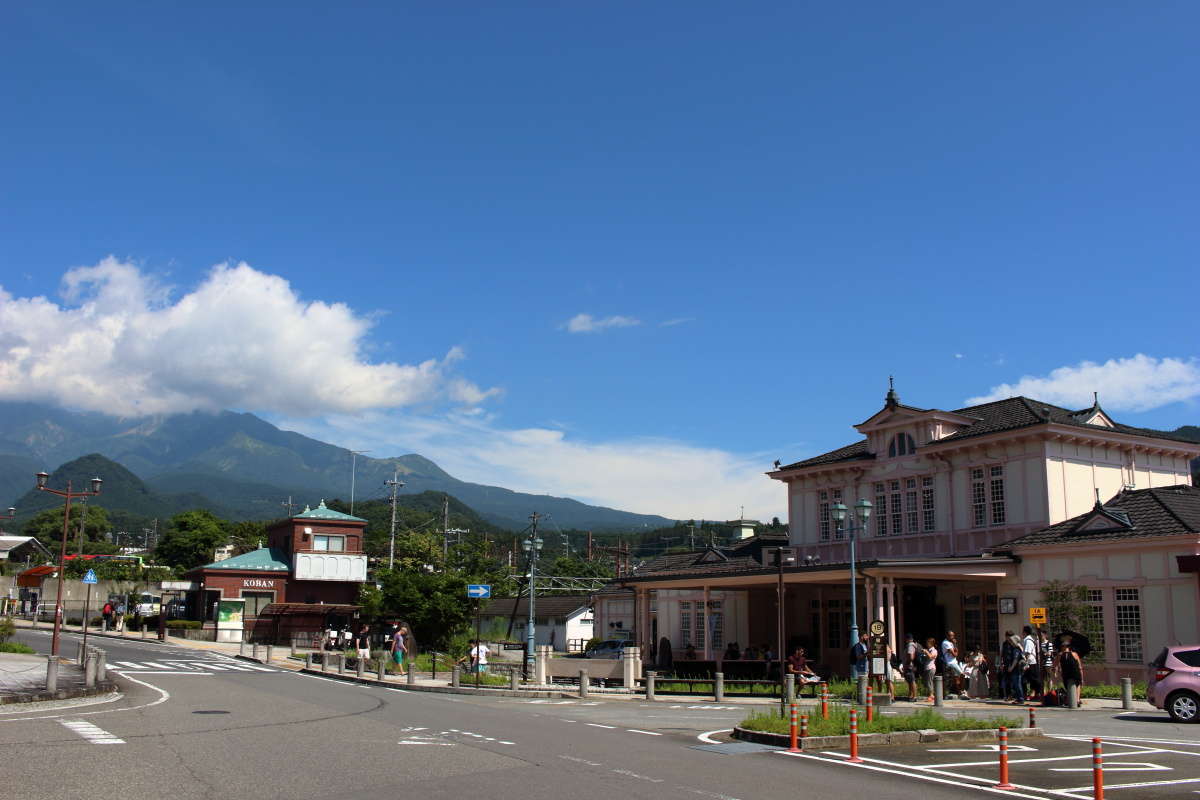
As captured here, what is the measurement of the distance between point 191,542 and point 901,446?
94.2m

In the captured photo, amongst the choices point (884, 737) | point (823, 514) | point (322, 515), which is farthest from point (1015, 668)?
point (322, 515)

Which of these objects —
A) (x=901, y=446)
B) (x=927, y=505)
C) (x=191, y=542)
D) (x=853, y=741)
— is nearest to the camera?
(x=853, y=741)

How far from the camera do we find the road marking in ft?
44.8

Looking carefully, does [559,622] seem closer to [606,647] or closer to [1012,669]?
[606,647]

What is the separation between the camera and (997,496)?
111ft

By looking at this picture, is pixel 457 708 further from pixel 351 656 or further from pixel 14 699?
pixel 351 656

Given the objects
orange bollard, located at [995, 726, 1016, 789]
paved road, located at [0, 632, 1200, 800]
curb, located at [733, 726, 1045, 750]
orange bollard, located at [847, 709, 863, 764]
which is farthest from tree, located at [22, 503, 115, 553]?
orange bollard, located at [995, 726, 1016, 789]

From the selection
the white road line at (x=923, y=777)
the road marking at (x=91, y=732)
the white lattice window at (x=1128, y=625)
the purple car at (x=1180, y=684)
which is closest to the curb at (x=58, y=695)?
the road marking at (x=91, y=732)

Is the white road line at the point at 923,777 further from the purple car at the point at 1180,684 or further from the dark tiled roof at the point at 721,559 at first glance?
the dark tiled roof at the point at 721,559

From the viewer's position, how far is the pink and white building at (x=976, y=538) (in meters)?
28.0

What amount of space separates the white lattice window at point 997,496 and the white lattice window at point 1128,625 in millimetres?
5718

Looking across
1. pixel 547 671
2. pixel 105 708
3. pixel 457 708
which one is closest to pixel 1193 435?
pixel 547 671

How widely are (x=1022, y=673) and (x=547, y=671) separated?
13639 mm

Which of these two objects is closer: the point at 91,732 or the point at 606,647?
the point at 91,732
